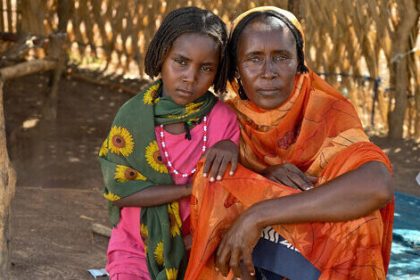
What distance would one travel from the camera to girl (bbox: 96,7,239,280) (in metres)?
2.57

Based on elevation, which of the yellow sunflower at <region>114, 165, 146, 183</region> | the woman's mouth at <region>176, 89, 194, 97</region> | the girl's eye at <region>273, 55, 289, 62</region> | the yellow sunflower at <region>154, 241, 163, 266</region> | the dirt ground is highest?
the girl's eye at <region>273, 55, 289, 62</region>

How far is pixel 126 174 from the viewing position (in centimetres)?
263

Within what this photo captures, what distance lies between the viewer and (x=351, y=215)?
228 cm

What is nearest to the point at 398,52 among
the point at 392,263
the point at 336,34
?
the point at 336,34

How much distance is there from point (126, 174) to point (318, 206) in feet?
2.29

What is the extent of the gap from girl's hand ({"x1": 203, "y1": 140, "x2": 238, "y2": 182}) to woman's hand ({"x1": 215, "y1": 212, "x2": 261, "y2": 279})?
15cm

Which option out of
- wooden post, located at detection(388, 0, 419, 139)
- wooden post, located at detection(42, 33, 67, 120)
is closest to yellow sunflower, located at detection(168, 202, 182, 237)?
wooden post, located at detection(42, 33, 67, 120)

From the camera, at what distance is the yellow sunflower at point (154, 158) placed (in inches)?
103

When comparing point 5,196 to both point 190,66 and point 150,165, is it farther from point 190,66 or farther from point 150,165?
point 190,66

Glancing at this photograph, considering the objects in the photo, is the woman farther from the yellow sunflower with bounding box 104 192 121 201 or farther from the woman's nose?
the yellow sunflower with bounding box 104 192 121 201

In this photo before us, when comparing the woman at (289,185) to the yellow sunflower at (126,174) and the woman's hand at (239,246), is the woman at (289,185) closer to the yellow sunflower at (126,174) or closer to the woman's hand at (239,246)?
the woman's hand at (239,246)

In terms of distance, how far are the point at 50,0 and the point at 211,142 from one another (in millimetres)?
5714

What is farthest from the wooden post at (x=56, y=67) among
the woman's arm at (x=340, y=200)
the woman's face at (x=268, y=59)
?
the woman's arm at (x=340, y=200)

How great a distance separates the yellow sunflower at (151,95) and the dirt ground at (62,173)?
1.57 m
